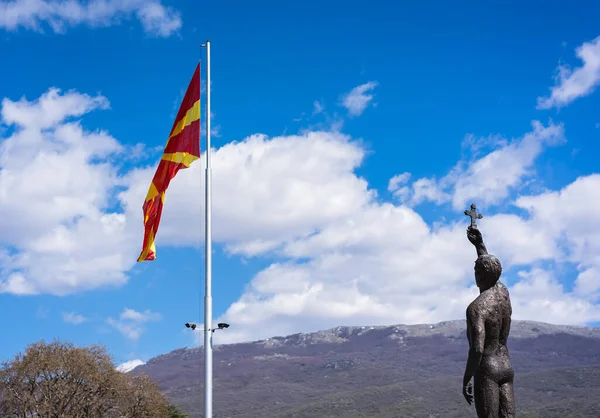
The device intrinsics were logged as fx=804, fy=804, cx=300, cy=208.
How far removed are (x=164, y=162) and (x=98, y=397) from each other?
4258 centimetres

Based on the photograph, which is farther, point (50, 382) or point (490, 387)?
point (50, 382)

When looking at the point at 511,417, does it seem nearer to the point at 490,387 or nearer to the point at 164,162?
the point at 490,387

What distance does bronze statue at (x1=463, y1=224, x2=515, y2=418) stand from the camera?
14758 mm

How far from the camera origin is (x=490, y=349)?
15.0 meters

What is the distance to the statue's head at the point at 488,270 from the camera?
15398mm

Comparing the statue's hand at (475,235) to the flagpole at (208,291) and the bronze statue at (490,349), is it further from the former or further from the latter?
the flagpole at (208,291)

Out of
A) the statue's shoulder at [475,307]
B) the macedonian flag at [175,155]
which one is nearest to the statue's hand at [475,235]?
the statue's shoulder at [475,307]

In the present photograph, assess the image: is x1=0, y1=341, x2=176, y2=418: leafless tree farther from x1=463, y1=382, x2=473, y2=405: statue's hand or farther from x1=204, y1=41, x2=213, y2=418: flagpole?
x1=463, y1=382, x2=473, y2=405: statue's hand

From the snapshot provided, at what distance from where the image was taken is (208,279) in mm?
19859

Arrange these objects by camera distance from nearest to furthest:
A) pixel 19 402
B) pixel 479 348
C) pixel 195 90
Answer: pixel 479 348
pixel 195 90
pixel 19 402

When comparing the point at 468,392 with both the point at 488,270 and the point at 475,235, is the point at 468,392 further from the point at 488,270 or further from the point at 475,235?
the point at 475,235

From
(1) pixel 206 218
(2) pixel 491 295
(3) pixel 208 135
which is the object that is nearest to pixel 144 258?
(1) pixel 206 218

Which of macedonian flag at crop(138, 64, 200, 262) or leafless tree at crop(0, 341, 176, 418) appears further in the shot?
leafless tree at crop(0, 341, 176, 418)

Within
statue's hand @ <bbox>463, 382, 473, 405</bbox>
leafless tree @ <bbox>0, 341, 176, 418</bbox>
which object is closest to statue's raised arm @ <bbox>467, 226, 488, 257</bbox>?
statue's hand @ <bbox>463, 382, 473, 405</bbox>
